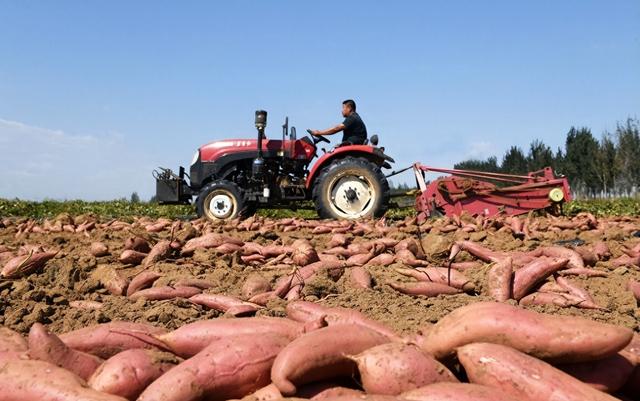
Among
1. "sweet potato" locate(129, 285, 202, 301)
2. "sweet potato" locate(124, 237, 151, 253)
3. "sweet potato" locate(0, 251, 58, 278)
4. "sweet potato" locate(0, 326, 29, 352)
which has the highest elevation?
"sweet potato" locate(124, 237, 151, 253)

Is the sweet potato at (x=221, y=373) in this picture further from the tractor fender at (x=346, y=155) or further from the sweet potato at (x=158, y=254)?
the tractor fender at (x=346, y=155)

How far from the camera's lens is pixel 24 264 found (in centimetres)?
396

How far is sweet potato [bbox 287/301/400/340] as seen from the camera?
83.8 inches

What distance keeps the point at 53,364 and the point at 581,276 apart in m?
2.94

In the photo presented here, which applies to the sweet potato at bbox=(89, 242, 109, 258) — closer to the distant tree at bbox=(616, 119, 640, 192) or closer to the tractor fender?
the tractor fender

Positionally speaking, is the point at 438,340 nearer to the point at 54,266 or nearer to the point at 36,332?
the point at 36,332

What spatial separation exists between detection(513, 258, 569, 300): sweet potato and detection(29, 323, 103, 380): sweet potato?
2121 millimetres

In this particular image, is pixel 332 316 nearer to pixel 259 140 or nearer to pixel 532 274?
pixel 532 274

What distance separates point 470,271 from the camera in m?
3.60

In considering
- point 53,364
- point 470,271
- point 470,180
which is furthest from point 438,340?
point 470,180

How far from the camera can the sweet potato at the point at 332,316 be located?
2130 mm

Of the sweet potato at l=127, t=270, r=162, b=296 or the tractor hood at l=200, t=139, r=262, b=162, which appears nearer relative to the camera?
the sweet potato at l=127, t=270, r=162, b=296

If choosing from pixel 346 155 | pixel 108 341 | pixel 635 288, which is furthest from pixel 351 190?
pixel 108 341

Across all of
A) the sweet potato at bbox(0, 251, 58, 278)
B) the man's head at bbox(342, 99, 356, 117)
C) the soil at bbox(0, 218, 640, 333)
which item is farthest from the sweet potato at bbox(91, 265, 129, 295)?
the man's head at bbox(342, 99, 356, 117)
